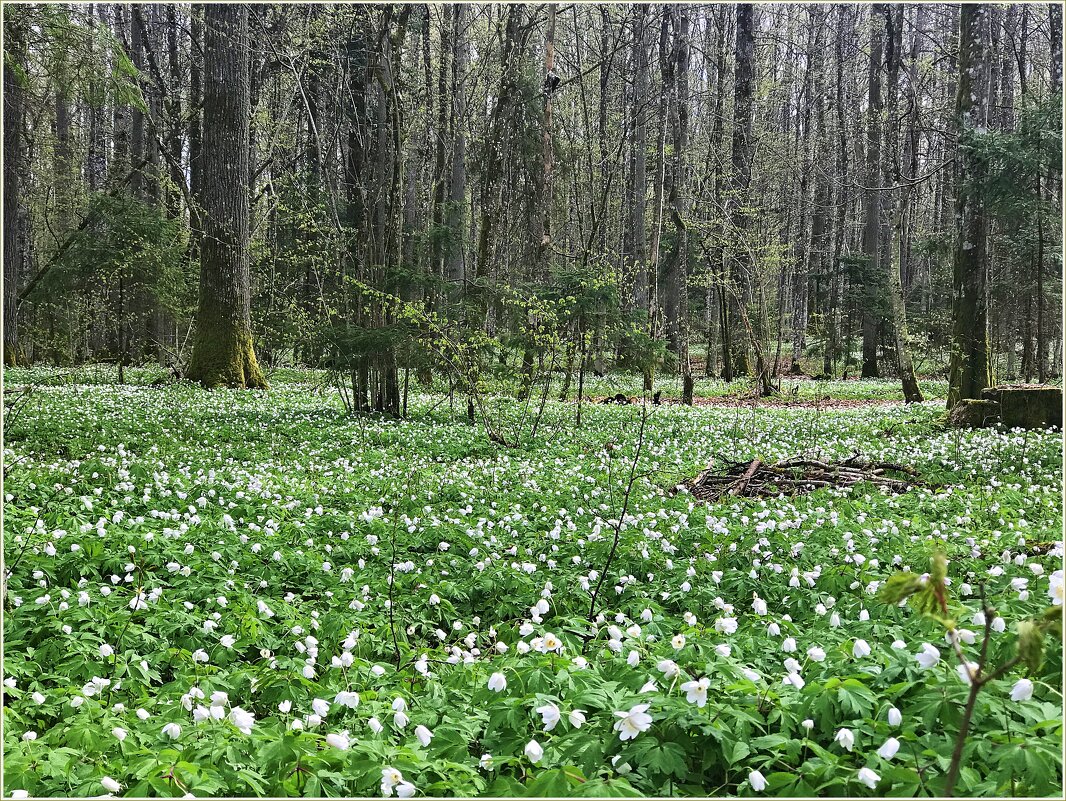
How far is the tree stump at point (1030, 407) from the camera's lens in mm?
9453

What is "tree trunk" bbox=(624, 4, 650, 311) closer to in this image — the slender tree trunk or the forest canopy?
the forest canopy

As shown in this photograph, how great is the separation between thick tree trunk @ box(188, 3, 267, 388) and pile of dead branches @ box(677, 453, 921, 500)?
416 inches

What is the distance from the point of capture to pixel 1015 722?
199 centimetres

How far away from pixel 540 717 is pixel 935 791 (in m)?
1.15

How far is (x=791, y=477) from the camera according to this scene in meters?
6.98

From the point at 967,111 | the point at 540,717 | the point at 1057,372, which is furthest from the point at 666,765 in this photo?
the point at 1057,372

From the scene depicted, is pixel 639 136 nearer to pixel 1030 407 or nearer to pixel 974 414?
pixel 974 414

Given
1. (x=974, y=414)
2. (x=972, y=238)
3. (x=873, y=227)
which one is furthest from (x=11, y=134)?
(x=873, y=227)

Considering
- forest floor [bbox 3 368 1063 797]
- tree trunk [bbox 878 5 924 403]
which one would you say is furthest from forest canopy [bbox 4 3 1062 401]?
forest floor [bbox 3 368 1063 797]

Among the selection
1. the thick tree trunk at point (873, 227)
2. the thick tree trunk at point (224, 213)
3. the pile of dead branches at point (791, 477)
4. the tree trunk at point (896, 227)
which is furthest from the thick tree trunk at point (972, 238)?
the thick tree trunk at point (224, 213)

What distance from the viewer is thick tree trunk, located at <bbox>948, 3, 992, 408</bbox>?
11.0 metres

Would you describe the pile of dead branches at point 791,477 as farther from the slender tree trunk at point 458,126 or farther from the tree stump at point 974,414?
the slender tree trunk at point 458,126

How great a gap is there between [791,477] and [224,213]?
40.6 ft

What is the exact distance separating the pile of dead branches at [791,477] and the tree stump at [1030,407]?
3.67 meters
